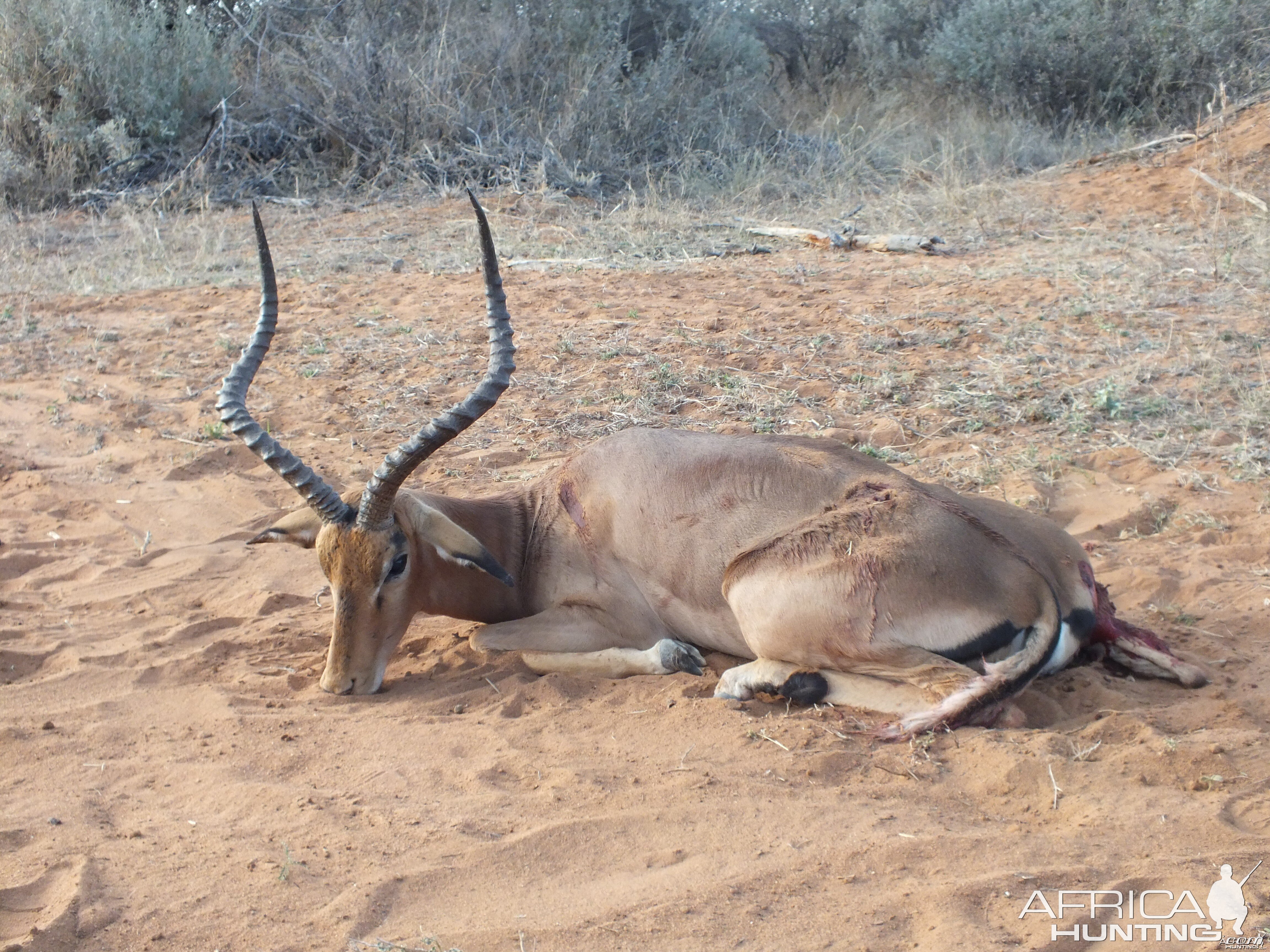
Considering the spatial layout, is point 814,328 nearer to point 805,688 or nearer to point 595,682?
point 595,682

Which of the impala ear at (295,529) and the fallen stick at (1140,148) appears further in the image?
the fallen stick at (1140,148)

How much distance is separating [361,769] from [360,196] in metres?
11.4

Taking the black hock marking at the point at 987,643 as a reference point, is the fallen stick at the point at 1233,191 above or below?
above

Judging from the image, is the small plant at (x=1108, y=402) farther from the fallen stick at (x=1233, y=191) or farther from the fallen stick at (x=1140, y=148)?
the fallen stick at (x=1140, y=148)

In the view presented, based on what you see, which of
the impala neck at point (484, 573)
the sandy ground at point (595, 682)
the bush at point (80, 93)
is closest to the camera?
the sandy ground at point (595, 682)

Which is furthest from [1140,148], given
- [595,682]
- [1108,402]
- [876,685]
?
[595,682]

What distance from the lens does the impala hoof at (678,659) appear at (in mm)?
5246

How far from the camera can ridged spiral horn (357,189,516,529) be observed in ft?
16.3

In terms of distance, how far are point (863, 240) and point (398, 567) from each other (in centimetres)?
778

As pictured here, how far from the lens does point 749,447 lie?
5.39 meters

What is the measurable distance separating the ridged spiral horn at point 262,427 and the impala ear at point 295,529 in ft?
0.71

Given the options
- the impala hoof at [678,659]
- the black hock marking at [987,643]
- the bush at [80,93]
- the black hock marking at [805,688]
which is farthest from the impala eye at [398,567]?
the bush at [80,93]

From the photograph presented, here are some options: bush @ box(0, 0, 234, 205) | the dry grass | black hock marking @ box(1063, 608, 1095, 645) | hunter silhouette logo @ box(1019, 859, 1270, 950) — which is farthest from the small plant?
bush @ box(0, 0, 234, 205)

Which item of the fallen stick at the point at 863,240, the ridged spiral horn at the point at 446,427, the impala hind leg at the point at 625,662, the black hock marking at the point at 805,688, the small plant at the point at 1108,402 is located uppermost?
the ridged spiral horn at the point at 446,427
